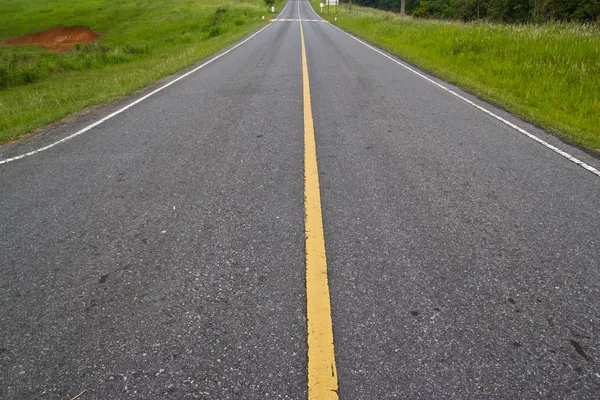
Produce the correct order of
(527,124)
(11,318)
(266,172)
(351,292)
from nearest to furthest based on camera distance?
(11,318), (351,292), (266,172), (527,124)

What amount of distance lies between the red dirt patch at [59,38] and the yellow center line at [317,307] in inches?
1494

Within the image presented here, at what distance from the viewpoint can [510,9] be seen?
160 feet

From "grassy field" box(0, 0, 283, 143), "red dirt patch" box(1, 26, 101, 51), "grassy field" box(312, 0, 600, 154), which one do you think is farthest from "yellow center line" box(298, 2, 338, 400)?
"red dirt patch" box(1, 26, 101, 51)

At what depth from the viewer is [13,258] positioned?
2.95 meters

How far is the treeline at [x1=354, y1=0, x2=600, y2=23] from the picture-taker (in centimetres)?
3400

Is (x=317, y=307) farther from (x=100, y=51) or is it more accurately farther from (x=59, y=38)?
(x=59, y=38)

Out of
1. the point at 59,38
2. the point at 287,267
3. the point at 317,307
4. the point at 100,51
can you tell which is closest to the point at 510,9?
the point at 100,51

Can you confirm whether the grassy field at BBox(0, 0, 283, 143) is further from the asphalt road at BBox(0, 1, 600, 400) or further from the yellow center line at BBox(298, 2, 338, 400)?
the yellow center line at BBox(298, 2, 338, 400)

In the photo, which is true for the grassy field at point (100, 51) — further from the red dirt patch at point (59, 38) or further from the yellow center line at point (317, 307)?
the yellow center line at point (317, 307)

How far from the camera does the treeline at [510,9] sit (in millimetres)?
34000

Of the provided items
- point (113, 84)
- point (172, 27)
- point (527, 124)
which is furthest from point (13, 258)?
point (172, 27)

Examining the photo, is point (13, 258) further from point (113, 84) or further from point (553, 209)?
point (113, 84)

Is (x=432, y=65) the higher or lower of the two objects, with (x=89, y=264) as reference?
higher

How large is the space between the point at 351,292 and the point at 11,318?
2062 millimetres
